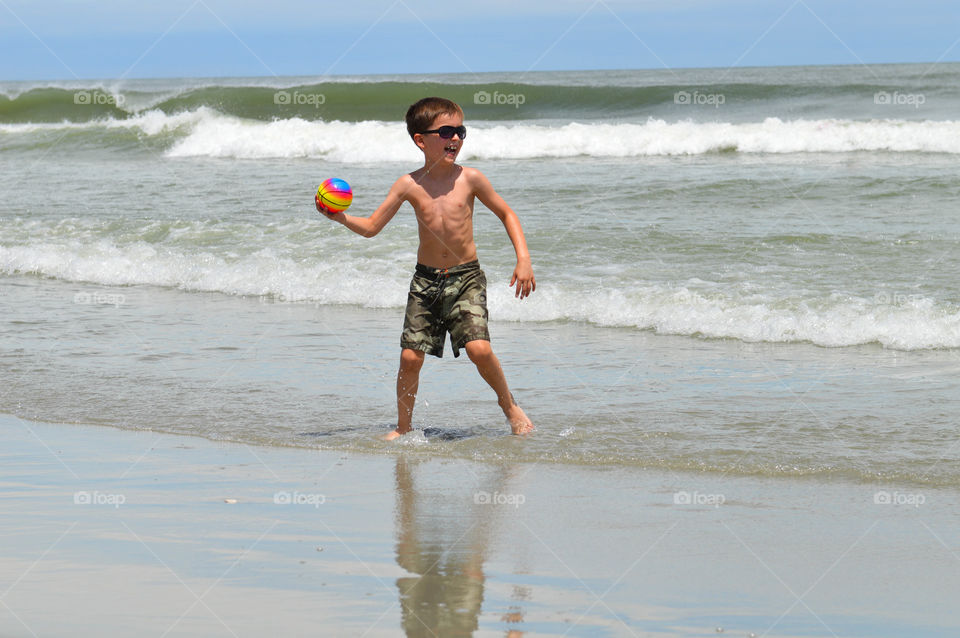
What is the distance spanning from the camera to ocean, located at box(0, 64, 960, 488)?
5.25 meters

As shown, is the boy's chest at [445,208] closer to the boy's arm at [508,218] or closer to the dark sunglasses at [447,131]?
the boy's arm at [508,218]

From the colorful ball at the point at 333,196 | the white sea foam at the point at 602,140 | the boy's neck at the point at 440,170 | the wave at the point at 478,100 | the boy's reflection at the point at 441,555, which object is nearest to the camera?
the boy's reflection at the point at 441,555

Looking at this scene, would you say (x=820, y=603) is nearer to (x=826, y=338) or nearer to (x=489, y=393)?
(x=489, y=393)

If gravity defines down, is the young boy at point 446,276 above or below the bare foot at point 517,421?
above

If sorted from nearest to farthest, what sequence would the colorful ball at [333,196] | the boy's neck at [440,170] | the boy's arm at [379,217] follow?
the colorful ball at [333,196] < the boy's arm at [379,217] < the boy's neck at [440,170]

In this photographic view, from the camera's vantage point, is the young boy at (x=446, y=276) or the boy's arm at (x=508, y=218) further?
the young boy at (x=446, y=276)

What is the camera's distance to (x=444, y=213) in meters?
5.08

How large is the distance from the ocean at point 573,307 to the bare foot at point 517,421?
0.31ft

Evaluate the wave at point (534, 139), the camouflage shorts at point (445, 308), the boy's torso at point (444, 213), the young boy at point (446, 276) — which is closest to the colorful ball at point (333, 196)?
the young boy at point (446, 276)

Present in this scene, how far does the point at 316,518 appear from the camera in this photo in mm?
3869

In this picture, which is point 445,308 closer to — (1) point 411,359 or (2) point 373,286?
(1) point 411,359

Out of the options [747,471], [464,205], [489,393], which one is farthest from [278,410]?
[747,471]

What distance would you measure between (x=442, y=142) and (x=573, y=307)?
3.34 metres

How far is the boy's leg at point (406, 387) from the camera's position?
16.9 feet
